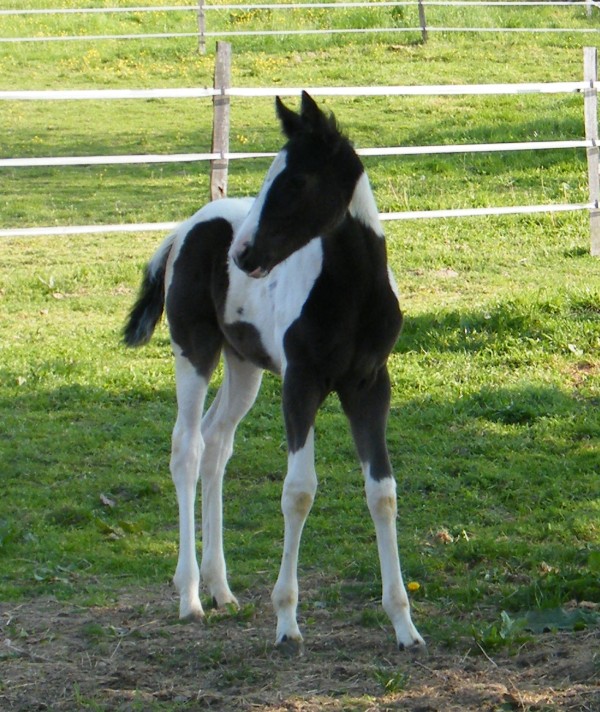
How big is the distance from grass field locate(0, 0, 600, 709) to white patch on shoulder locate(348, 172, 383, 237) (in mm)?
1509

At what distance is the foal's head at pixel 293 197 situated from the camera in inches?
152

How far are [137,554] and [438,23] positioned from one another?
53.5 feet

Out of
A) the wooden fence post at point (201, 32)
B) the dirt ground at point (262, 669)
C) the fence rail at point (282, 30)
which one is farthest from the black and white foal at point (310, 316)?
the fence rail at point (282, 30)

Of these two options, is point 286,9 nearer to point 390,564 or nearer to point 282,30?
point 282,30

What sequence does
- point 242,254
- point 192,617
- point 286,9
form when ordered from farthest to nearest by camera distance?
point 286,9 → point 192,617 → point 242,254

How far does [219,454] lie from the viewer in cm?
486

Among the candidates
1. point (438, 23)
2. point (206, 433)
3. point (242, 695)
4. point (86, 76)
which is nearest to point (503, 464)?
point (206, 433)

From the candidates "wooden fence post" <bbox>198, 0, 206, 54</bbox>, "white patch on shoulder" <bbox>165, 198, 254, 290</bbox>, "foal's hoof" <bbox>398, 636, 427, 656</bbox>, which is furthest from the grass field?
"wooden fence post" <bbox>198, 0, 206, 54</bbox>

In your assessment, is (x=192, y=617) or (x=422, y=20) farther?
(x=422, y=20)

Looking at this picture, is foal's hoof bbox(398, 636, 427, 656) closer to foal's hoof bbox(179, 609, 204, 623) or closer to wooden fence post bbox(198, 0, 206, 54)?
foal's hoof bbox(179, 609, 204, 623)

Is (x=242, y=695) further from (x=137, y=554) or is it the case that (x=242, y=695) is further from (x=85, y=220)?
(x=85, y=220)

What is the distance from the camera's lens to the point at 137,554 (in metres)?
5.29

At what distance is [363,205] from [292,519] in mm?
1142

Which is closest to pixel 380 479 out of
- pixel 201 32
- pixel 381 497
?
pixel 381 497
